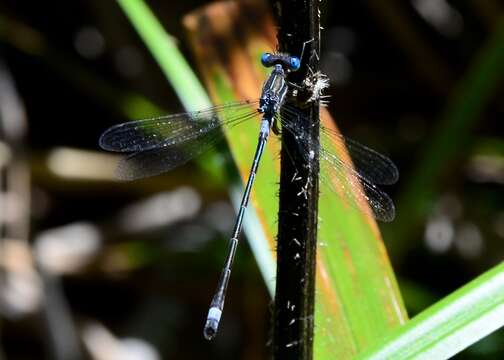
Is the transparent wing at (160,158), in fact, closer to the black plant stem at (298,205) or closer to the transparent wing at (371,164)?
the transparent wing at (371,164)

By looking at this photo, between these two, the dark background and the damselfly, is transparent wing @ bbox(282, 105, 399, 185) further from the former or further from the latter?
the dark background

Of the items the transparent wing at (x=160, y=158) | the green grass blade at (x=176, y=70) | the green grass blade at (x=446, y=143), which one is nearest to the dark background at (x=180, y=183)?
the green grass blade at (x=446, y=143)

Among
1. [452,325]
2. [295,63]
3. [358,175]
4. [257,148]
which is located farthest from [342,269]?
[295,63]

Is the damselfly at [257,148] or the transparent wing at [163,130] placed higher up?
the transparent wing at [163,130]

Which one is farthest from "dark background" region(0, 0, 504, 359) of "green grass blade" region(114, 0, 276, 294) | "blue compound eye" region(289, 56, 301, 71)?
"blue compound eye" region(289, 56, 301, 71)

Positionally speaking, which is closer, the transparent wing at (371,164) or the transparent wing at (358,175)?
the transparent wing at (358,175)

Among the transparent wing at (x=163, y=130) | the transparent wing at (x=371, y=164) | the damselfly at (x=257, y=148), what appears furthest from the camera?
the transparent wing at (x=163, y=130)
